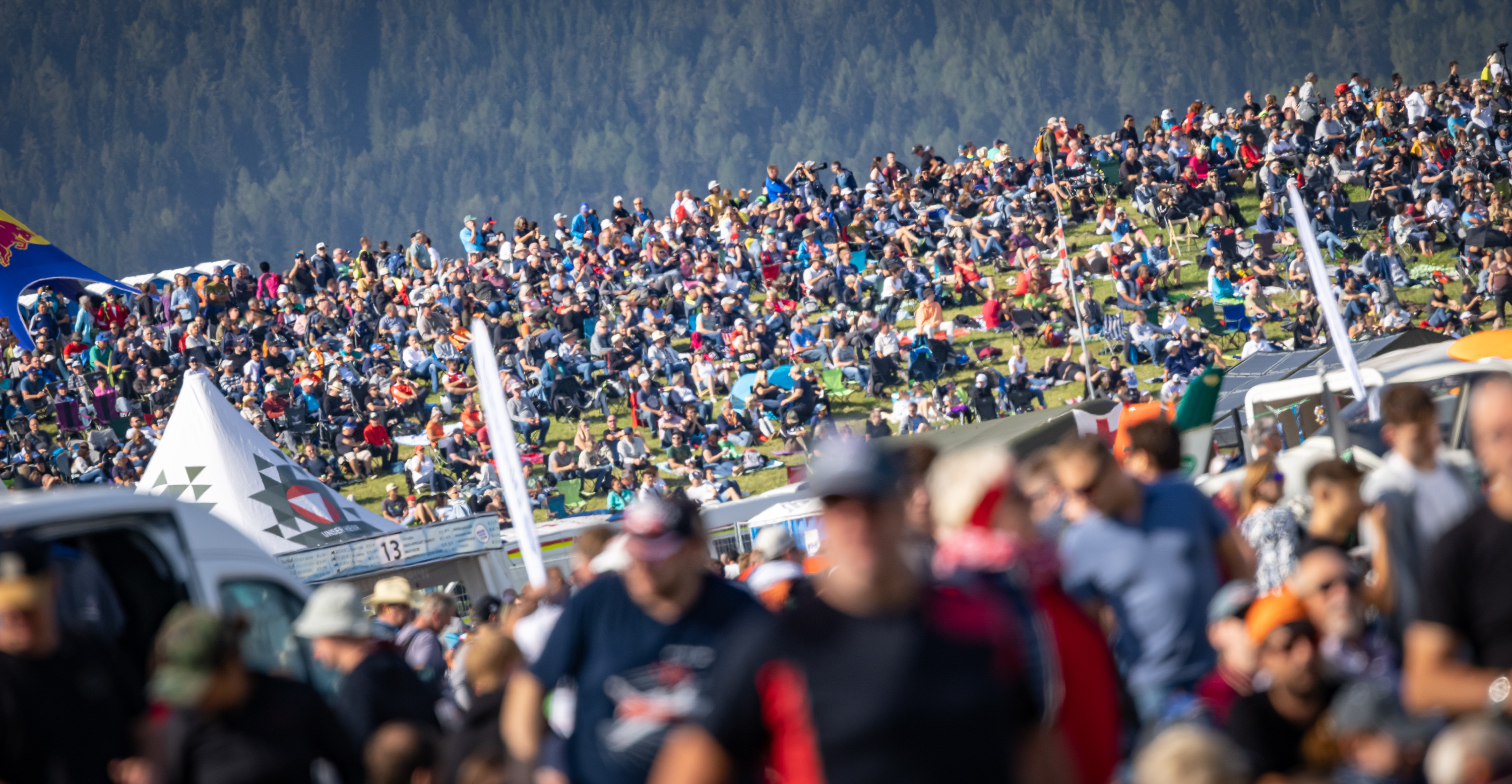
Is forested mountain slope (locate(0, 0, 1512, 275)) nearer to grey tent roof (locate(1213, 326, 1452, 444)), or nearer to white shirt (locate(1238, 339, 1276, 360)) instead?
white shirt (locate(1238, 339, 1276, 360))

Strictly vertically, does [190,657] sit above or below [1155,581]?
above

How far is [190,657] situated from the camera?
370cm

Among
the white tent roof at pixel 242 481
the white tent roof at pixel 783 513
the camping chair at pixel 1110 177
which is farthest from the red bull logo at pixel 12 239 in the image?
the camping chair at pixel 1110 177

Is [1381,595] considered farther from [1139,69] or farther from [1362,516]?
[1139,69]

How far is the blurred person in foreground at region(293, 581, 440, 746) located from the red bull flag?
14417 millimetres

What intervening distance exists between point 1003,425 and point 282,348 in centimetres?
1839

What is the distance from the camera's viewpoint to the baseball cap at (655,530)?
3449 millimetres

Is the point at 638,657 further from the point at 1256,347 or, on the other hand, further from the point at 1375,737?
the point at 1256,347

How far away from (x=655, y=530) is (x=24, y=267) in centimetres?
1866

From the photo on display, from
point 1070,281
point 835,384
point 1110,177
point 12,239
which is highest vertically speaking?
point 12,239

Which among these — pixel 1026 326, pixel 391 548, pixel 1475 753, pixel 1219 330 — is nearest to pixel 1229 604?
pixel 1475 753

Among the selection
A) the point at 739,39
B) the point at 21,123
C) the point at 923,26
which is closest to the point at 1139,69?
the point at 923,26

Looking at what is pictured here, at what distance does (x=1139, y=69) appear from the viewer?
118 metres

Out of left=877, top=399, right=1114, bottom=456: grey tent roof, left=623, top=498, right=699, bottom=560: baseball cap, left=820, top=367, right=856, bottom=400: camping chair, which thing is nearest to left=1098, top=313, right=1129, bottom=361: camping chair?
left=820, top=367, right=856, bottom=400: camping chair
